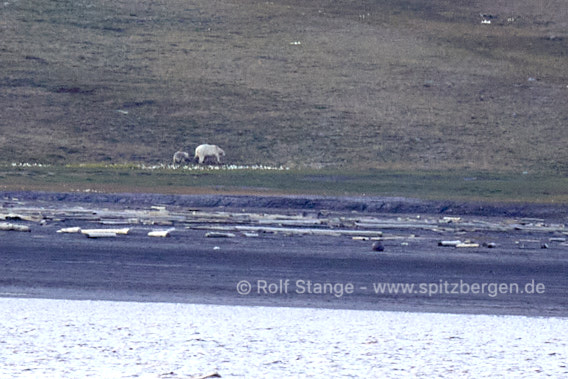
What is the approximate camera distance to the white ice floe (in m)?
6.59

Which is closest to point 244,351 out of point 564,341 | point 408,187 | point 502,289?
point 564,341

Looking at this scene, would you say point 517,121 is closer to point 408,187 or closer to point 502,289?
point 408,187

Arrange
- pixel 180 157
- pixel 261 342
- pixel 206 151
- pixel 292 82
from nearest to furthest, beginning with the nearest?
pixel 261 342 → pixel 206 151 → pixel 180 157 → pixel 292 82

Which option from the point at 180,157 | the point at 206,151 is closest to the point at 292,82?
the point at 206,151

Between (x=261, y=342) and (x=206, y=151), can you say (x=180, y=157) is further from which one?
(x=261, y=342)

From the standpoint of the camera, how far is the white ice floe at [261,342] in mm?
6586

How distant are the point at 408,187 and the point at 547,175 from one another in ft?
33.7

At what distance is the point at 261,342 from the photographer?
24.5ft

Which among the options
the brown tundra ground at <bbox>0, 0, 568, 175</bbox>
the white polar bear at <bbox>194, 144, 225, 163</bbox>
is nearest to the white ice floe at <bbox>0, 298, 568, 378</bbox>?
the white polar bear at <bbox>194, 144, 225, 163</bbox>

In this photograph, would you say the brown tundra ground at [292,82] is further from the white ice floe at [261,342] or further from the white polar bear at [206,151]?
the white ice floe at [261,342]

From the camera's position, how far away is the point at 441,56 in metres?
53.8

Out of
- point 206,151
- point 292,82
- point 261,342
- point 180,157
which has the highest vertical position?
point 292,82

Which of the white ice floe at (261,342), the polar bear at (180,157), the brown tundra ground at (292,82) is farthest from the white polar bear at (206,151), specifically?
the white ice floe at (261,342)

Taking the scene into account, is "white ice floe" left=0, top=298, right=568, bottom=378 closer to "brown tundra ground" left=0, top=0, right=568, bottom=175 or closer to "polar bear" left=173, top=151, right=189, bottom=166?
"polar bear" left=173, top=151, right=189, bottom=166
